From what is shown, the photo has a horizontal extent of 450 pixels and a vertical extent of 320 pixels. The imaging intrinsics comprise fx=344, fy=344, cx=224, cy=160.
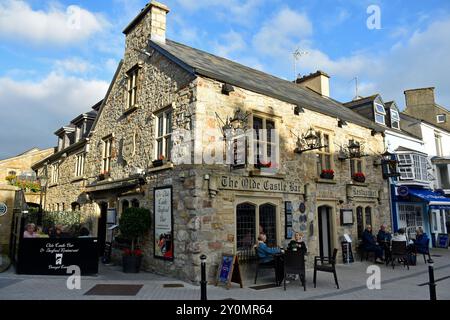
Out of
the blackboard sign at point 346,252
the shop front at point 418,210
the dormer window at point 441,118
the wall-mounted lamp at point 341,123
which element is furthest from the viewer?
the dormer window at point 441,118

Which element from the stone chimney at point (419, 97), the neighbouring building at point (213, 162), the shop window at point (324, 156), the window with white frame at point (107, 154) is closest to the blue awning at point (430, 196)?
the neighbouring building at point (213, 162)

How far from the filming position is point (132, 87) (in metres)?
13.8

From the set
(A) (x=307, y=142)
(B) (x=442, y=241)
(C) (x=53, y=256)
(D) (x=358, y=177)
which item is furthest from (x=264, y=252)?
(B) (x=442, y=241)

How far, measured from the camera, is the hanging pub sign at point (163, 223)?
1012 centimetres

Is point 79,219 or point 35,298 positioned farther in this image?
point 79,219

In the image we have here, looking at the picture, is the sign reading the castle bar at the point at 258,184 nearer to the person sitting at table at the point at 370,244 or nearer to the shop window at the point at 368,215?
the person sitting at table at the point at 370,244

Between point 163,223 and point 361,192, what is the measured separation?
8956mm

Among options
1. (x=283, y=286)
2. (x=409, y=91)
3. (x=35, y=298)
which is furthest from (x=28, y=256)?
(x=409, y=91)

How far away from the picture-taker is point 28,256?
9930mm

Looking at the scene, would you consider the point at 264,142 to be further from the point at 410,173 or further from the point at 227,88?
the point at 410,173

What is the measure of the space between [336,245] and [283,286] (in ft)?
16.5

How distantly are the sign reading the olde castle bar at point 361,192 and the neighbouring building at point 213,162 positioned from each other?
0.25ft

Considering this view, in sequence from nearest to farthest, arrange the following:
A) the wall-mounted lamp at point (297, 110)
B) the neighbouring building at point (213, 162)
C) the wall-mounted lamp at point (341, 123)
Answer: the neighbouring building at point (213, 162), the wall-mounted lamp at point (297, 110), the wall-mounted lamp at point (341, 123)
